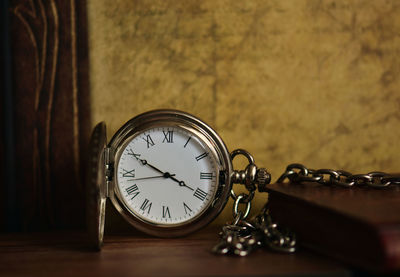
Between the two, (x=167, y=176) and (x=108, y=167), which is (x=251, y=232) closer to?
(x=167, y=176)

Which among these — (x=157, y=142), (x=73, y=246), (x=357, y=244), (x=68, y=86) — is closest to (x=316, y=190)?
(x=357, y=244)

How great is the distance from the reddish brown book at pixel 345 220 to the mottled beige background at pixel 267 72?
31cm

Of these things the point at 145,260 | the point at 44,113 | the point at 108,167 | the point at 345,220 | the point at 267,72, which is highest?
the point at 267,72

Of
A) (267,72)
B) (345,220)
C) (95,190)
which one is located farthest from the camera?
(267,72)

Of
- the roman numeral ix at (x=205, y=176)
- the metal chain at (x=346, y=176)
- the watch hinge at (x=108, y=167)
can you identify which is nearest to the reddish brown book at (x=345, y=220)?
the metal chain at (x=346, y=176)

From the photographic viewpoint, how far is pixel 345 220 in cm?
99

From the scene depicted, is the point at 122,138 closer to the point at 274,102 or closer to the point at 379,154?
the point at 274,102

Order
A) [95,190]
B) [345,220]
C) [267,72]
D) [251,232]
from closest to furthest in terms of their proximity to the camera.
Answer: [345,220] → [95,190] → [251,232] → [267,72]

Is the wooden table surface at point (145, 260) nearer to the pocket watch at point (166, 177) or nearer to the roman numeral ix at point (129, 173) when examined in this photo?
the pocket watch at point (166, 177)

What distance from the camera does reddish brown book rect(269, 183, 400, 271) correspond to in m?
0.91

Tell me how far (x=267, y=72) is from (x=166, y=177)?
56cm

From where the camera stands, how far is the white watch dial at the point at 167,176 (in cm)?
130

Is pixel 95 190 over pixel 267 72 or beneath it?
beneath

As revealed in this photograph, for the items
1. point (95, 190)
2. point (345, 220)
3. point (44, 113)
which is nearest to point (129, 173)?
point (95, 190)
